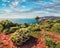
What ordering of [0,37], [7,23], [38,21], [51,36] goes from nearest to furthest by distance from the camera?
[51,36] < [0,37] < [7,23] < [38,21]

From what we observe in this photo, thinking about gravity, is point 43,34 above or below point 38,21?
above

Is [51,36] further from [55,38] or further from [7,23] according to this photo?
[7,23]

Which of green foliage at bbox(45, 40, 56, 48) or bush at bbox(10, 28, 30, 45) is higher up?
bush at bbox(10, 28, 30, 45)

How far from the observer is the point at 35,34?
72.1ft

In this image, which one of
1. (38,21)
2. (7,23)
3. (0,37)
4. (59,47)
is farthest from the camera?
(38,21)

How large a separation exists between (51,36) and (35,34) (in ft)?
5.84

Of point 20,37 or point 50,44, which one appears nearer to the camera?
point 50,44

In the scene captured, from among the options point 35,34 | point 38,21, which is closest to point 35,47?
point 35,34

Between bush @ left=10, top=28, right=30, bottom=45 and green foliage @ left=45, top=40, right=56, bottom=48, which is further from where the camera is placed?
bush @ left=10, top=28, right=30, bottom=45

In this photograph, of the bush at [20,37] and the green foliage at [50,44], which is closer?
the green foliage at [50,44]

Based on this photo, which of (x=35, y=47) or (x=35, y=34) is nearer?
(x=35, y=47)

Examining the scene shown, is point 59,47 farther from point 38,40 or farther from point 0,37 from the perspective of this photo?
point 0,37

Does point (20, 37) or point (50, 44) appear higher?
point (20, 37)

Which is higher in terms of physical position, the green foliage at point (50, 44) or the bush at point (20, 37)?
the bush at point (20, 37)
